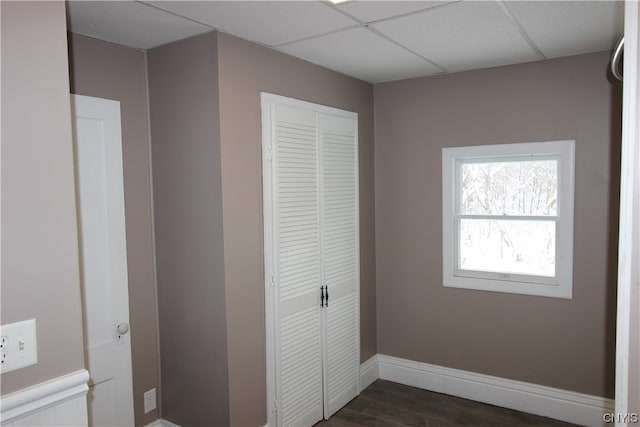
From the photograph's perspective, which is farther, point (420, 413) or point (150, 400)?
point (420, 413)

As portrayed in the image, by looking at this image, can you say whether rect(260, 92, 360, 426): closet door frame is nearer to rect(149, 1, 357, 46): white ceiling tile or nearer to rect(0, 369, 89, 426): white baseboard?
rect(149, 1, 357, 46): white ceiling tile

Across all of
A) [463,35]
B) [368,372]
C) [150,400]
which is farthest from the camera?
[368,372]

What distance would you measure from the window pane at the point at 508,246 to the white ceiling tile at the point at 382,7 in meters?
1.87

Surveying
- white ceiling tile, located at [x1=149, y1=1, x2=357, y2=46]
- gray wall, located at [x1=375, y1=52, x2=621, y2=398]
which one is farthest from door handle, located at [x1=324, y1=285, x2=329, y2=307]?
white ceiling tile, located at [x1=149, y1=1, x2=357, y2=46]

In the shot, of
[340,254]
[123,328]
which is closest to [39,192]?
[123,328]

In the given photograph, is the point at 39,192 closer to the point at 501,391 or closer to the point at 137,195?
the point at 137,195

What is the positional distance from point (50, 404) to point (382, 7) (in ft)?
6.69

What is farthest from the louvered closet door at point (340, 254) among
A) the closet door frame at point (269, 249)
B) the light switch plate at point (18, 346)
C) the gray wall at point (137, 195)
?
the light switch plate at point (18, 346)

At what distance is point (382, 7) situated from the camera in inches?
84.7

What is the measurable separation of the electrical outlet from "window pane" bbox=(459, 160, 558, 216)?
2539 millimetres

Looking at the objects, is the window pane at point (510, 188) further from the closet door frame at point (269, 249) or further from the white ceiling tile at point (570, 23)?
the closet door frame at point (269, 249)

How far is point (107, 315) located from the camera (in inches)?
104

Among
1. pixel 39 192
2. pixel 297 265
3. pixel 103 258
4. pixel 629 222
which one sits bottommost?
pixel 297 265

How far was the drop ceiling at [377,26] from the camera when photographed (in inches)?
84.4
